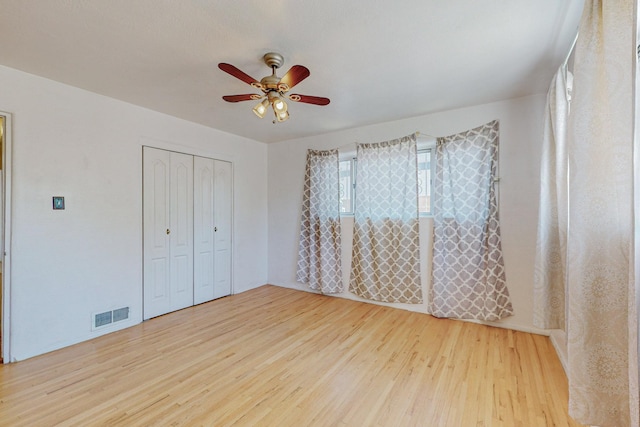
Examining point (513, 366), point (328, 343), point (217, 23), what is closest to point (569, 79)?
point (513, 366)

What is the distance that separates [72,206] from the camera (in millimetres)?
2707

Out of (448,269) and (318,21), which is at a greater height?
(318,21)

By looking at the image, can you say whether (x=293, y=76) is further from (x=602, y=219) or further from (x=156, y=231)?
(x=156, y=231)

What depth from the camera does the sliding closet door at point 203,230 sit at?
152 inches

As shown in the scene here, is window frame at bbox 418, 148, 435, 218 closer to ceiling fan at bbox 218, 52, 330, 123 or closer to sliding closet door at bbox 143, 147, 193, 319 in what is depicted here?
ceiling fan at bbox 218, 52, 330, 123

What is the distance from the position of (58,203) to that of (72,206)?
11 centimetres

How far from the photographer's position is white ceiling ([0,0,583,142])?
1.67 metres

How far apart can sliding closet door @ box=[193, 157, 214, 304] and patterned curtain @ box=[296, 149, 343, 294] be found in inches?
54.9

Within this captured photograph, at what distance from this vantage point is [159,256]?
3.46 meters

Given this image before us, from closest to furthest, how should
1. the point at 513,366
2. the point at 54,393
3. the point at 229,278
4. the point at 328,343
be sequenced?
1. the point at 54,393
2. the point at 513,366
3. the point at 328,343
4. the point at 229,278

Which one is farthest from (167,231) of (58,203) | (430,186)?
(430,186)

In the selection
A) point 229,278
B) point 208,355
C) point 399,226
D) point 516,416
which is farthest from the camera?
point 229,278

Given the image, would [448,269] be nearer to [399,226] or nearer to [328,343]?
[399,226]

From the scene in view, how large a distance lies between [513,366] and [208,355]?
264cm
